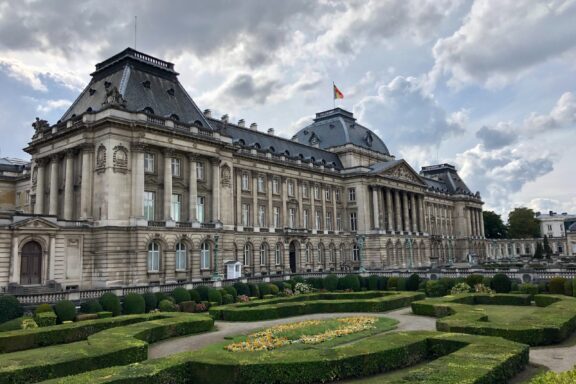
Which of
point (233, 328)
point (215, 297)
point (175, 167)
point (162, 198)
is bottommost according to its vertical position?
point (233, 328)

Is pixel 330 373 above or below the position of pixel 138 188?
below

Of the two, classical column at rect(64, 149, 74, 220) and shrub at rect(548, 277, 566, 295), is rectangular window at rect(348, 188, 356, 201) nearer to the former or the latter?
shrub at rect(548, 277, 566, 295)

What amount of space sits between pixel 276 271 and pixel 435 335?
4423 cm

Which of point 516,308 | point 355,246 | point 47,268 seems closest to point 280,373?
point 516,308

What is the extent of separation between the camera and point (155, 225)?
146ft

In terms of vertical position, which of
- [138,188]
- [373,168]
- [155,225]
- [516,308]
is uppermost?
[373,168]

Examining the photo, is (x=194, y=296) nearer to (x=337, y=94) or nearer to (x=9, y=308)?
(x=9, y=308)

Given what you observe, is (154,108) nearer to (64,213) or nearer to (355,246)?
(64,213)

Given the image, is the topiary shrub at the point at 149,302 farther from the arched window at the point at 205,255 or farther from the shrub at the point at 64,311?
the arched window at the point at 205,255

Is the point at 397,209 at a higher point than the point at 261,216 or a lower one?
higher

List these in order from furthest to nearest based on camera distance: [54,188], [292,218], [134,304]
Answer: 1. [292,218]
2. [54,188]
3. [134,304]

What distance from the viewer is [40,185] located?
50.7 m

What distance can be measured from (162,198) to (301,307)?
20.5 metres

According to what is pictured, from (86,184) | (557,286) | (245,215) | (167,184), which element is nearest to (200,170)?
(167,184)
